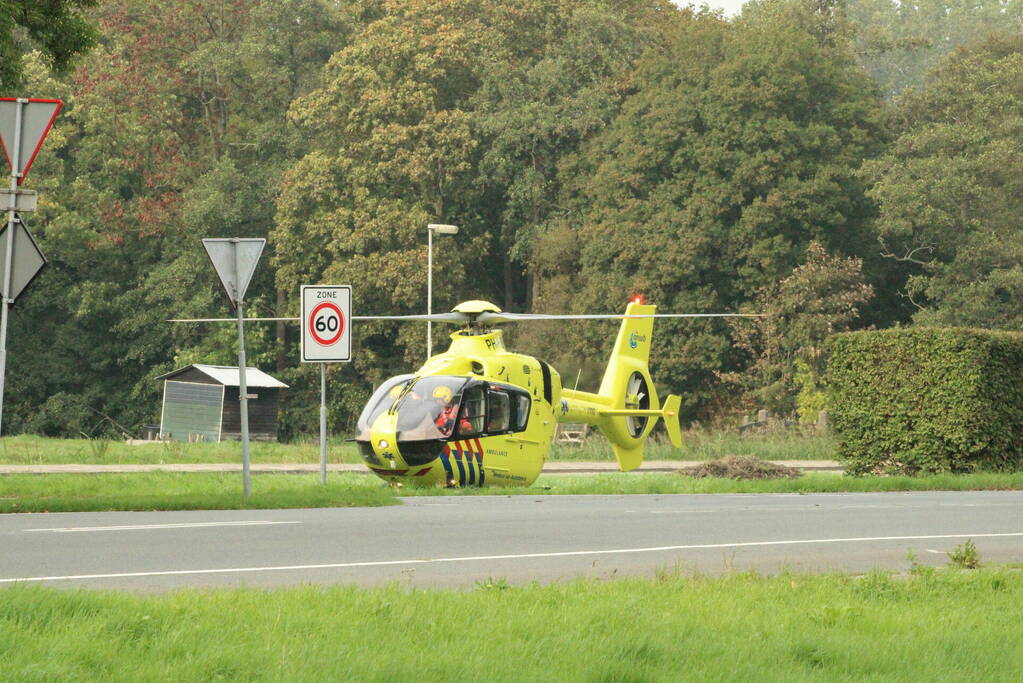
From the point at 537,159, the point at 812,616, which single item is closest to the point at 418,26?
the point at 537,159

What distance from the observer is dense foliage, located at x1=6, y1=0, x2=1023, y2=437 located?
5212 cm

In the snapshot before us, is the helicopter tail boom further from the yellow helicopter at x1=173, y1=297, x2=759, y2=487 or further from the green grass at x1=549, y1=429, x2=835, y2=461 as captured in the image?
the green grass at x1=549, y1=429, x2=835, y2=461

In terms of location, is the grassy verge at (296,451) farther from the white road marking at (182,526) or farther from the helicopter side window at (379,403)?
the white road marking at (182,526)

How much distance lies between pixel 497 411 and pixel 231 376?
3169 centimetres

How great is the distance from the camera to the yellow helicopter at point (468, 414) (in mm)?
22953

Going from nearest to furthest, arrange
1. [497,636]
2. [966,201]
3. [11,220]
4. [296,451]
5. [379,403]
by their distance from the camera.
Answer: [497,636] → [11,220] → [379,403] → [296,451] → [966,201]

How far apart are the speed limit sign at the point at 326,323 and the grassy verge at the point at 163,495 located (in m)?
1.90

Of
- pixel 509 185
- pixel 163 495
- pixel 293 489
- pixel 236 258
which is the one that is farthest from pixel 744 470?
pixel 509 185

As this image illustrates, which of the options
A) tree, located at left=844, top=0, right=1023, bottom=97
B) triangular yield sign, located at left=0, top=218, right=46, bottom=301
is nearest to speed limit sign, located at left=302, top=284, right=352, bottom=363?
triangular yield sign, located at left=0, top=218, right=46, bottom=301

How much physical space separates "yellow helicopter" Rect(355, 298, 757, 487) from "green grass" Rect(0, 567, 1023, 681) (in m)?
13.6

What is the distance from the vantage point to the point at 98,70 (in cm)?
6003

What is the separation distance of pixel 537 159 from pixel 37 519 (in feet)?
151

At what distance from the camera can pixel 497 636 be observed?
24.3 feet

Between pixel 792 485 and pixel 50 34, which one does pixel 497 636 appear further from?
pixel 792 485
